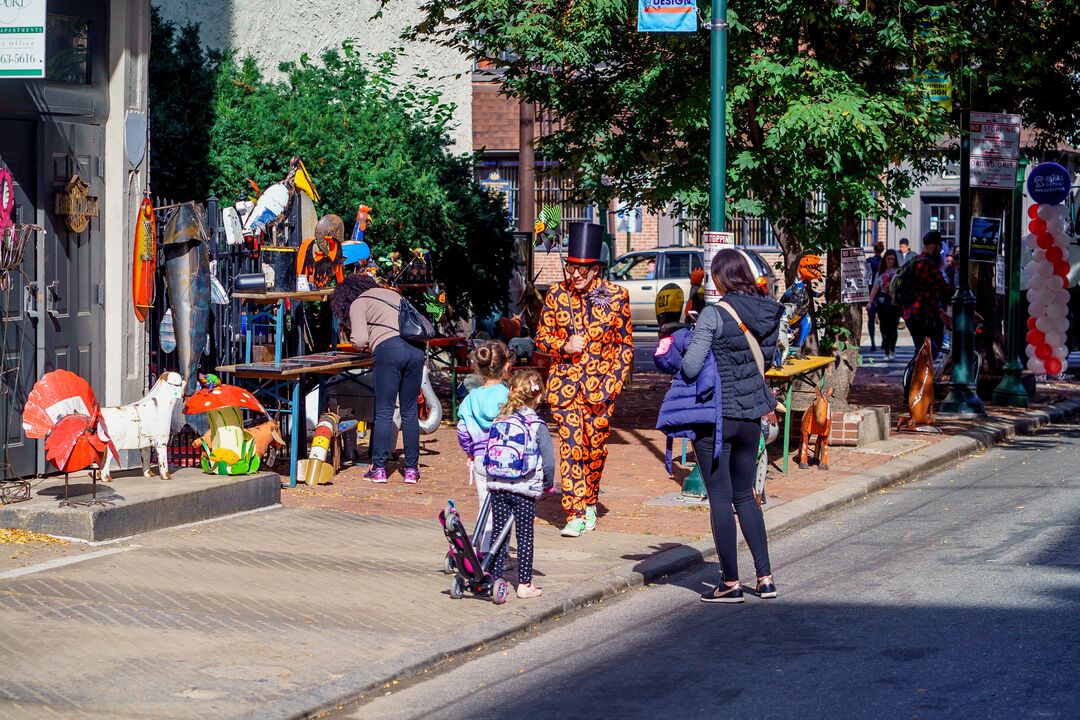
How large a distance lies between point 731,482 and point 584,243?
7.96ft

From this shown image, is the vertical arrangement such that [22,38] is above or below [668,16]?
below

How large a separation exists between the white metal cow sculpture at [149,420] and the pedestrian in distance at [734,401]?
392 cm

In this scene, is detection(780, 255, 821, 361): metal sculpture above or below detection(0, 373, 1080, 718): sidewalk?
above

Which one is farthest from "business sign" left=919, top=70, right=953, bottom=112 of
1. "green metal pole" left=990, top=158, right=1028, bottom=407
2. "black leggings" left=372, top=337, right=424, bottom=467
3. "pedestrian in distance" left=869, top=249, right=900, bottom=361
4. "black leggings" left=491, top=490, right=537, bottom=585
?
"pedestrian in distance" left=869, top=249, right=900, bottom=361

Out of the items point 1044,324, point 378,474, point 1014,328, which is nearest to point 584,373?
point 378,474

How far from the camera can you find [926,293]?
17.0 meters

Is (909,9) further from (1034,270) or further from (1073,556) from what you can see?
(1034,270)

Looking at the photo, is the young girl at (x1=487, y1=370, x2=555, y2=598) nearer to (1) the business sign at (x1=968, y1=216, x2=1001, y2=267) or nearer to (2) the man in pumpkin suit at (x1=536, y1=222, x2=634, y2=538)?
(2) the man in pumpkin suit at (x1=536, y1=222, x2=634, y2=538)

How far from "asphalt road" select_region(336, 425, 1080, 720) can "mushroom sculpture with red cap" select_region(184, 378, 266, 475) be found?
338cm

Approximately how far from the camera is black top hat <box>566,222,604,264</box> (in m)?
10.1

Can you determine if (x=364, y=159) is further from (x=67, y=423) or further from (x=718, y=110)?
(x=67, y=423)

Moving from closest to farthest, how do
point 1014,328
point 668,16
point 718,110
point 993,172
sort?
point 718,110 → point 668,16 → point 993,172 → point 1014,328

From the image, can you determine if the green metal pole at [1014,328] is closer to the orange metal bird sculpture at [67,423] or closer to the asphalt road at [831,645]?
the asphalt road at [831,645]

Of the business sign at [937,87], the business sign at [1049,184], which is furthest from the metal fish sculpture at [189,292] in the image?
the business sign at [1049,184]
